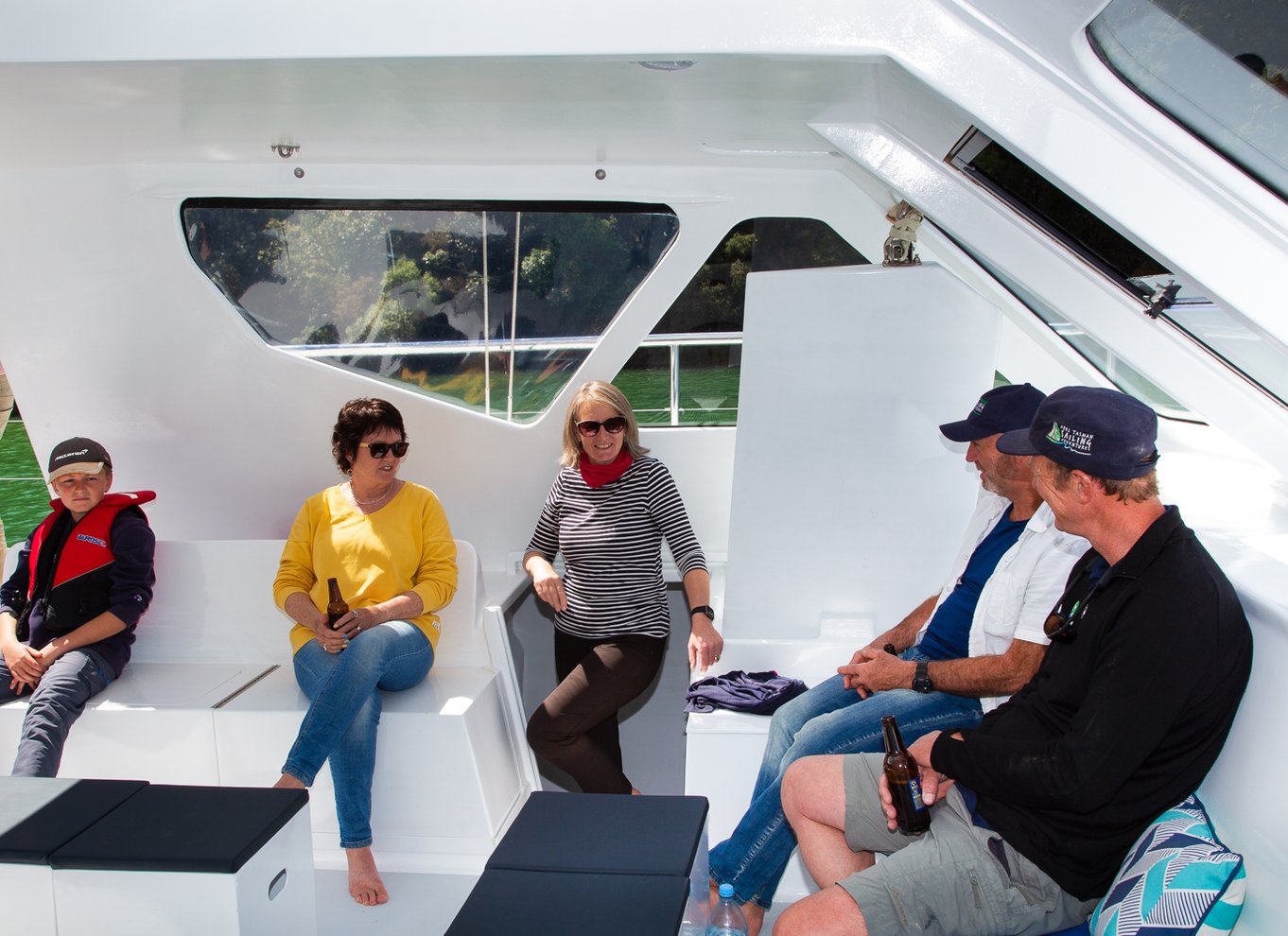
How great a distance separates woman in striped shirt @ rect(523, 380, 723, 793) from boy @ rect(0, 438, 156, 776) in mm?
1280

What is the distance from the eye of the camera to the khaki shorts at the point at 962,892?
184 cm

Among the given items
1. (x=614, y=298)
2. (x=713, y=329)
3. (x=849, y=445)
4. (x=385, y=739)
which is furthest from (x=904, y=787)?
(x=614, y=298)

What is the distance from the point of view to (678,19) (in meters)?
1.86

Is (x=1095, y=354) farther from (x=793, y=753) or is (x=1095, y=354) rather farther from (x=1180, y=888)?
(x=1180, y=888)

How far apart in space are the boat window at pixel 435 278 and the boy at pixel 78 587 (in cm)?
97

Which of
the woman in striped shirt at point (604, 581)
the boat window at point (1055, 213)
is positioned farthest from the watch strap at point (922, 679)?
the boat window at point (1055, 213)

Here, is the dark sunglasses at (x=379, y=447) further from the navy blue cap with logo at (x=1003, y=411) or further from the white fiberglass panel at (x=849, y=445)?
the navy blue cap with logo at (x=1003, y=411)

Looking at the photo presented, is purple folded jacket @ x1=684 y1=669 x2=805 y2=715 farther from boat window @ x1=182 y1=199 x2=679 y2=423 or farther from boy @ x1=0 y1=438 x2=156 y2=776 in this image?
boy @ x1=0 y1=438 x2=156 y2=776

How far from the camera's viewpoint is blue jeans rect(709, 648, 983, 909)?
2381 mm

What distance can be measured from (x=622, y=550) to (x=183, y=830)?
1.70 meters

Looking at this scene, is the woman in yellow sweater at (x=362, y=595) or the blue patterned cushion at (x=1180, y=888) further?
the woman in yellow sweater at (x=362, y=595)

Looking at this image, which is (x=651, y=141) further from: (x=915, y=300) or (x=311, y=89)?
(x=311, y=89)

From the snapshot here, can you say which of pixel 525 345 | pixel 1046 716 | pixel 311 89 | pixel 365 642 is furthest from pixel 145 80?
pixel 1046 716

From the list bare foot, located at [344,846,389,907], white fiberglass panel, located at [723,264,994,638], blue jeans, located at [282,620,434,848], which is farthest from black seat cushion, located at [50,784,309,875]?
white fiberglass panel, located at [723,264,994,638]
